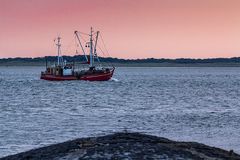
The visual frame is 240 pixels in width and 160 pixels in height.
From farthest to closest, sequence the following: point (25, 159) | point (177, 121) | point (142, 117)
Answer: point (142, 117) → point (177, 121) → point (25, 159)

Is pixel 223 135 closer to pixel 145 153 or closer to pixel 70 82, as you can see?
pixel 145 153

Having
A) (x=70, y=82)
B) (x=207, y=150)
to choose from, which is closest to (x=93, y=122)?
(x=207, y=150)

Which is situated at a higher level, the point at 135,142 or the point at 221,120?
the point at 135,142

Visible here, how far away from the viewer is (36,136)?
2789cm

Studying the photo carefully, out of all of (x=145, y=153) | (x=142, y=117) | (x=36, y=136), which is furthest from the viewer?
(x=142, y=117)

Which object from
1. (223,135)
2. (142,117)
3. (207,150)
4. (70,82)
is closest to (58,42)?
(70,82)

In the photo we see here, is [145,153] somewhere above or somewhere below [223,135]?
above

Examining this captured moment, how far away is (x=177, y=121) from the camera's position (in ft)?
125

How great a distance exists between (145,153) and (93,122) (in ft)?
100

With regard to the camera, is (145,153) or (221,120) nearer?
(145,153)

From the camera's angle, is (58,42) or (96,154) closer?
(96,154)

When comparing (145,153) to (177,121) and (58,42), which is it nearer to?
(177,121)

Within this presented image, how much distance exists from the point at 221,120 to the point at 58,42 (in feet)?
320

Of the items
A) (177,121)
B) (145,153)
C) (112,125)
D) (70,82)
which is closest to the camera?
(145,153)
